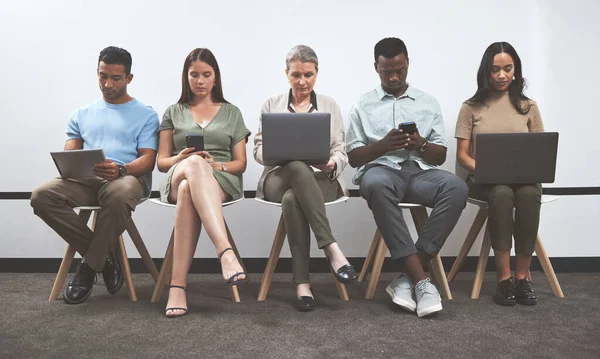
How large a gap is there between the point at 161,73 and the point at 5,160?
111cm

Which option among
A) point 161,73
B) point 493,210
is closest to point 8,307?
point 161,73

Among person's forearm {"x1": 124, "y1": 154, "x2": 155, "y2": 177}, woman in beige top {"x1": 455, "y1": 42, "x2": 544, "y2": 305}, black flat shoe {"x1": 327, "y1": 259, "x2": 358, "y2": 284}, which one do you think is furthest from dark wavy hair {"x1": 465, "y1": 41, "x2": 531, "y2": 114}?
person's forearm {"x1": 124, "y1": 154, "x2": 155, "y2": 177}

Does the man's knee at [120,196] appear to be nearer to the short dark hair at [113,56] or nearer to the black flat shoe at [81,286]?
the black flat shoe at [81,286]

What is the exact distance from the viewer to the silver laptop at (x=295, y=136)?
7.52 feet

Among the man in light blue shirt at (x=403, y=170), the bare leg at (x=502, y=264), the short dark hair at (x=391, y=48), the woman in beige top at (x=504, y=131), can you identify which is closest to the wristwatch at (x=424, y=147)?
the man in light blue shirt at (x=403, y=170)

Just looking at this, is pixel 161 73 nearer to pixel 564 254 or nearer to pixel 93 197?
pixel 93 197

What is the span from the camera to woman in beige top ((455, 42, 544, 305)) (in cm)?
239

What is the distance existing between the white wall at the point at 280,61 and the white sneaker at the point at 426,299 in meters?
1.01

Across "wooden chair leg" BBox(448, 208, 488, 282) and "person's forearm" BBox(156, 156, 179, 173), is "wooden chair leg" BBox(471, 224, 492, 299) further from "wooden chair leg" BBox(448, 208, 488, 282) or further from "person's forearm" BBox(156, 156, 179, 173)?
"person's forearm" BBox(156, 156, 179, 173)

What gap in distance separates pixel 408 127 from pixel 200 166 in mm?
962

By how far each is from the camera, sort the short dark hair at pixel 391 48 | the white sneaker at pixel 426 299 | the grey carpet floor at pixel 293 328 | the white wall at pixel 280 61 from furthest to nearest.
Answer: the white wall at pixel 280 61
the short dark hair at pixel 391 48
the white sneaker at pixel 426 299
the grey carpet floor at pixel 293 328

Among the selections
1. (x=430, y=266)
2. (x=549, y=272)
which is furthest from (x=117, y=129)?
(x=549, y=272)

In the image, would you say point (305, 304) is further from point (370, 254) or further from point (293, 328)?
point (370, 254)

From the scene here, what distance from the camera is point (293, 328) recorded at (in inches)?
78.5
